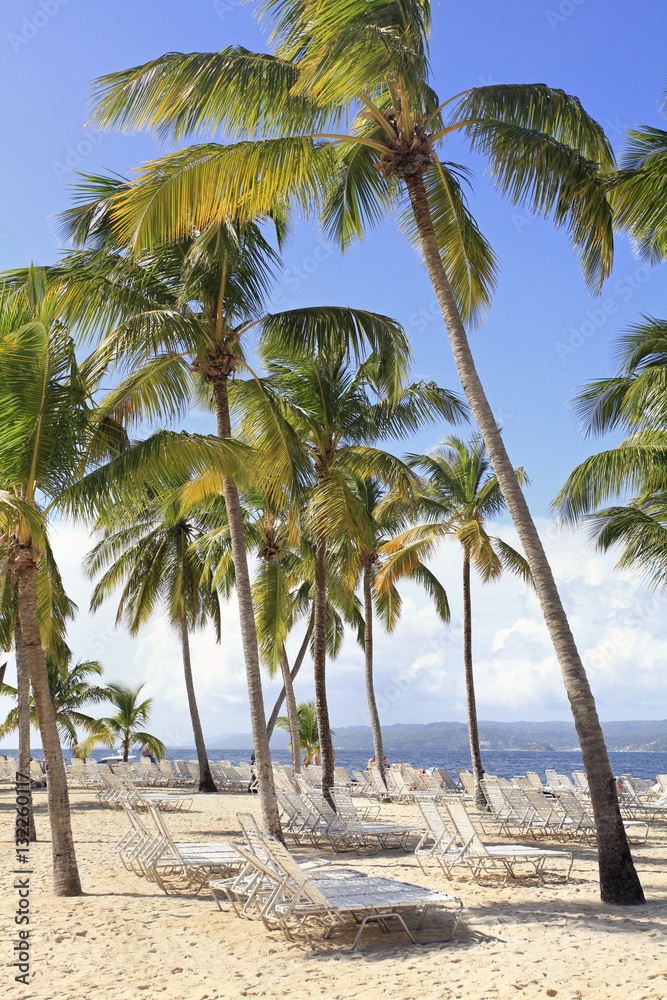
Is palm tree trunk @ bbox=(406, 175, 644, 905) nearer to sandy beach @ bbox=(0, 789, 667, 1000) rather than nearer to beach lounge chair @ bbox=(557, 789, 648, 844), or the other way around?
sandy beach @ bbox=(0, 789, 667, 1000)

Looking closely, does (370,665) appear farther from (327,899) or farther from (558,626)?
(327,899)

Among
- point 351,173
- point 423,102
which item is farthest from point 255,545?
point 423,102

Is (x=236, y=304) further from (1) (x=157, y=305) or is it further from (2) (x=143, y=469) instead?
(2) (x=143, y=469)

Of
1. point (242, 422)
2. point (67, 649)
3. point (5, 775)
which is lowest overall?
point (5, 775)

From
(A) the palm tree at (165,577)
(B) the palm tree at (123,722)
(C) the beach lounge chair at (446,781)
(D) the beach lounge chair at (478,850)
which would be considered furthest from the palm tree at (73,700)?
(D) the beach lounge chair at (478,850)

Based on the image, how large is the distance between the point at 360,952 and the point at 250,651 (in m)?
4.58

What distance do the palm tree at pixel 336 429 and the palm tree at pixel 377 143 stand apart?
12.3 ft

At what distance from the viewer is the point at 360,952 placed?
5.80 metres

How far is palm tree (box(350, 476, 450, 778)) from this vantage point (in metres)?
18.5

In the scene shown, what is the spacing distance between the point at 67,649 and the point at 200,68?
15957 mm

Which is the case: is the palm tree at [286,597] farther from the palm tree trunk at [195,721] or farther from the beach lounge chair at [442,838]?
the beach lounge chair at [442,838]

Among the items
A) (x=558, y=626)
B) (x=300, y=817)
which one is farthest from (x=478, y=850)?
(x=300, y=817)

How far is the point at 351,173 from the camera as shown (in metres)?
9.86

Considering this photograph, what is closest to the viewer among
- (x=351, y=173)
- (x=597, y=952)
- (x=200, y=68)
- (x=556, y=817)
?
(x=597, y=952)
